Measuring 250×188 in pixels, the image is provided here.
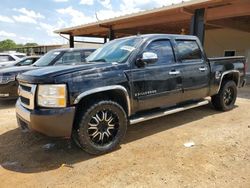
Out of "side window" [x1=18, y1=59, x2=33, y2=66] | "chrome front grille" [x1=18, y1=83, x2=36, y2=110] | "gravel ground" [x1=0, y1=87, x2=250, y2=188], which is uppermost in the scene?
"side window" [x1=18, y1=59, x2=33, y2=66]

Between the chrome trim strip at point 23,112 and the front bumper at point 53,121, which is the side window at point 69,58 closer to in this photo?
the chrome trim strip at point 23,112

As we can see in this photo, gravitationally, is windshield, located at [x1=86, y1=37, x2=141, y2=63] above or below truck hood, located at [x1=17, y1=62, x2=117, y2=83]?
above

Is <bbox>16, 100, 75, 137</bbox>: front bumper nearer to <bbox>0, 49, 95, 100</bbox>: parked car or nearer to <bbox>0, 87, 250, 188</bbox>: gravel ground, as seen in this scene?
<bbox>0, 87, 250, 188</bbox>: gravel ground

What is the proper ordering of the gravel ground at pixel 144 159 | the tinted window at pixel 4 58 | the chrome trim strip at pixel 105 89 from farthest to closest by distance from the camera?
the tinted window at pixel 4 58 → the chrome trim strip at pixel 105 89 → the gravel ground at pixel 144 159

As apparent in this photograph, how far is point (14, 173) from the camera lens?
3.57 meters

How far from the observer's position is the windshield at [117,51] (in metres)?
4.61

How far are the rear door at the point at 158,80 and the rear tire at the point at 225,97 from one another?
181cm

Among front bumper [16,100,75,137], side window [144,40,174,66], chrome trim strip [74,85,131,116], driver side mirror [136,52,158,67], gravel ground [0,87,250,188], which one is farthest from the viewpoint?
side window [144,40,174,66]

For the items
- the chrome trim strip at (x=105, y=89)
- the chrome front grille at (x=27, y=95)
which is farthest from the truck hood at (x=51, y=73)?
the chrome trim strip at (x=105, y=89)

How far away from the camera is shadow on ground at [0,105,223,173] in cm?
383

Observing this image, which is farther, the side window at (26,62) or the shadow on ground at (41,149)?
the side window at (26,62)

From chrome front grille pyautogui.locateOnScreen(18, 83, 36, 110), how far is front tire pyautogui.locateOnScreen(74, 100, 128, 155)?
758mm

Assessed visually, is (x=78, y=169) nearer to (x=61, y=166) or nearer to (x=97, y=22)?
(x=61, y=166)

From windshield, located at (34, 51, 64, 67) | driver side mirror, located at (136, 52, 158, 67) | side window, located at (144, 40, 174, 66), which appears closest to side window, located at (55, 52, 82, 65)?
windshield, located at (34, 51, 64, 67)
